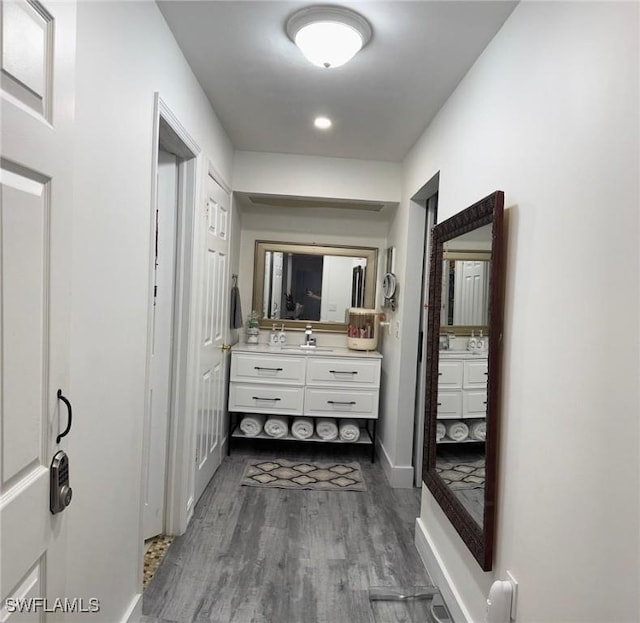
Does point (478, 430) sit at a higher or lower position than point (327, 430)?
higher

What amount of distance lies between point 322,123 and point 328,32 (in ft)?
3.55

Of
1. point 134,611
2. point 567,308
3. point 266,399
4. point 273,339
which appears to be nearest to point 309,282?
point 273,339

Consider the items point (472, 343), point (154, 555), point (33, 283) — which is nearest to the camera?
point (33, 283)

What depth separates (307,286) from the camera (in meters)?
4.06

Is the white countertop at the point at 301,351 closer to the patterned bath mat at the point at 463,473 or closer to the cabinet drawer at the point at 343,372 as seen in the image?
the cabinet drawer at the point at 343,372

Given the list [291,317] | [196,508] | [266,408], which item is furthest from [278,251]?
[196,508]

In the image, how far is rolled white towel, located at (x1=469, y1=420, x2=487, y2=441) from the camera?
1648 mm

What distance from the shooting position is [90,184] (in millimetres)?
1238

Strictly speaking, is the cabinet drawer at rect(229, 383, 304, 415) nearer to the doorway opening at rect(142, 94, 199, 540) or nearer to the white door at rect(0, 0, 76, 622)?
the doorway opening at rect(142, 94, 199, 540)

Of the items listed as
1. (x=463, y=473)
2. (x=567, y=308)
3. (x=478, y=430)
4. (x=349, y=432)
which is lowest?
(x=349, y=432)

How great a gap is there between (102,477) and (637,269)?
1.60m

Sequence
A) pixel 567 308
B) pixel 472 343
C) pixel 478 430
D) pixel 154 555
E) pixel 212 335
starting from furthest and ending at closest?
pixel 212 335, pixel 154 555, pixel 472 343, pixel 478 430, pixel 567 308

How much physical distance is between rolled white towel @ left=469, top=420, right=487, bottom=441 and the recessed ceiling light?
1.99 metres

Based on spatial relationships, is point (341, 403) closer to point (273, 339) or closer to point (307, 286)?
point (273, 339)
